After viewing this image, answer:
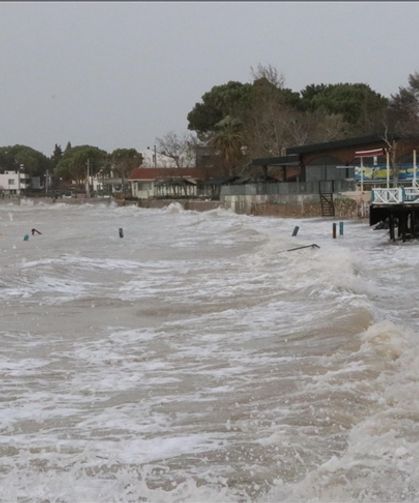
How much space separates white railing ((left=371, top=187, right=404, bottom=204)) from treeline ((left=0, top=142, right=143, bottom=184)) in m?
97.1

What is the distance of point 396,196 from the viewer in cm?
2773

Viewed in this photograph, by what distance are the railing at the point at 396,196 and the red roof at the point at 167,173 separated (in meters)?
61.5

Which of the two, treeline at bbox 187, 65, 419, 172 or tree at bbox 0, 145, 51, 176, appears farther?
tree at bbox 0, 145, 51, 176

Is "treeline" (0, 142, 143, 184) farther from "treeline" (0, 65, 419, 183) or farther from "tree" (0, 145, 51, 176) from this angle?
"treeline" (0, 65, 419, 183)

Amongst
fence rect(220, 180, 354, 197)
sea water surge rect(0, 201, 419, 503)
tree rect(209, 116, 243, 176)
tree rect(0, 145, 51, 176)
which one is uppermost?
tree rect(0, 145, 51, 176)

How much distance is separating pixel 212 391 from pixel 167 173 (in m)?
89.3

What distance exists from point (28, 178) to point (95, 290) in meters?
153

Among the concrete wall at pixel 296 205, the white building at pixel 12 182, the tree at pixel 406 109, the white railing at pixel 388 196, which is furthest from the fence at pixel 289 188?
the white building at pixel 12 182

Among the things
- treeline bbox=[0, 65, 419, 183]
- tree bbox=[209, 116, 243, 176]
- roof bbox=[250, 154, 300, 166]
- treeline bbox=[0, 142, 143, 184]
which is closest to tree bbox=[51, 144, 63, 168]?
treeline bbox=[0, 142, 143, 184]

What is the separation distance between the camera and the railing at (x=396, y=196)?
2750 cm

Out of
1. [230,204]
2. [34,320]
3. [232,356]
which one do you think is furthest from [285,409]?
[230,204]

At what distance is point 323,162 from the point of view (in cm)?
5128

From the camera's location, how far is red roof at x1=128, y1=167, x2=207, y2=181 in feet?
298

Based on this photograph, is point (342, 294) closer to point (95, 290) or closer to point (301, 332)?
point (301, 332)
